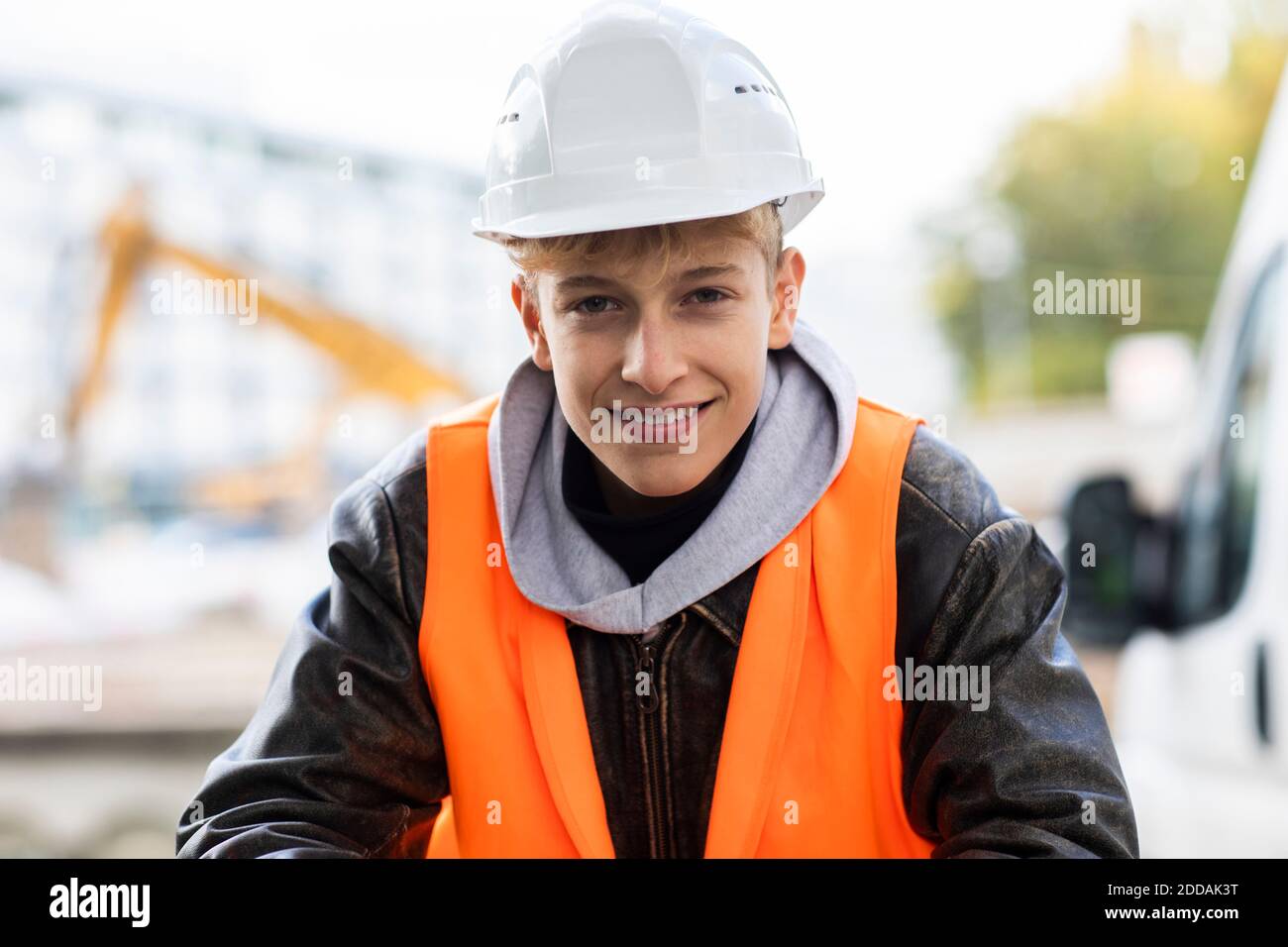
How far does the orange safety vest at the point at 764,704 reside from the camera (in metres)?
2.19

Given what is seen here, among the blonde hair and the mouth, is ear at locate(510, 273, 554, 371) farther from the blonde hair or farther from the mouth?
the mouth

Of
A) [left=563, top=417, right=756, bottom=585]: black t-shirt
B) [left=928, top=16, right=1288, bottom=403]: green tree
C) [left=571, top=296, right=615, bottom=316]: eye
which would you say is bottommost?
[left=563, top=417, right=756, bottom=585]: black t-shirt

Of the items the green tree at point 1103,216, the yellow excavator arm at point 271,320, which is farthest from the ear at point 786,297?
the green tree at point 1103,216

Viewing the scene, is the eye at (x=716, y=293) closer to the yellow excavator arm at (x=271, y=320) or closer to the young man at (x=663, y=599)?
the young man at (x=663, y=599)

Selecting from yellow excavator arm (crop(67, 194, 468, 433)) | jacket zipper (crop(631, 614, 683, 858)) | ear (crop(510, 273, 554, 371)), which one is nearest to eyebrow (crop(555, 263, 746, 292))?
ear (crop(510, 273, 554, 371))

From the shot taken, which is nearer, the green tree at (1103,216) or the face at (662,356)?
the face at (662,356)

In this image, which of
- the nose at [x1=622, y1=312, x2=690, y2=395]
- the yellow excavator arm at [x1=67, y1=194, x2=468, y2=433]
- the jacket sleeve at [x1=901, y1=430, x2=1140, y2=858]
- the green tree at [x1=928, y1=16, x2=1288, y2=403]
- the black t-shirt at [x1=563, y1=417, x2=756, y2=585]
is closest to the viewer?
the jacket sleeve at [x1=901, y1=430, x2=1140, y2=858]

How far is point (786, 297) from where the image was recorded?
2.44 meters

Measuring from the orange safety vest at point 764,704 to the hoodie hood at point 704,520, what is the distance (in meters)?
0.05

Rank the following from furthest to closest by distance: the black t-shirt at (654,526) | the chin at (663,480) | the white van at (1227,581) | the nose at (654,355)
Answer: the white van at (1227,581), the black t-shirt at (654,526), the chin at (663,480), the nose at (654,355)

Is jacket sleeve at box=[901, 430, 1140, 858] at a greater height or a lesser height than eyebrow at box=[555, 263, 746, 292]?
lesser

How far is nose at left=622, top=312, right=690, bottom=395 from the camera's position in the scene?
6.90 feet
